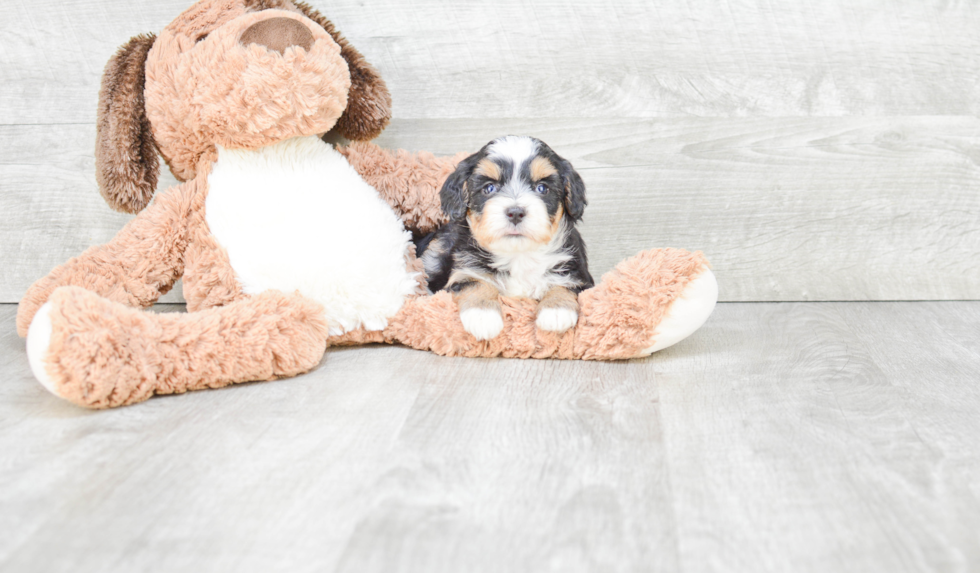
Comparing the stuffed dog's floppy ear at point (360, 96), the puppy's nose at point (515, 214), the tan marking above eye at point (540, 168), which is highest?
the stuffed dog's floppy ear at point (360, 96)

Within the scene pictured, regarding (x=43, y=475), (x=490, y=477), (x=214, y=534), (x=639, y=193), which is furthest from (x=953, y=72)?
(x=43, y=475)

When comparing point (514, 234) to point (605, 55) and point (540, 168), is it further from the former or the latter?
point (605, 55)

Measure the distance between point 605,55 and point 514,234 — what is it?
3.30 ft

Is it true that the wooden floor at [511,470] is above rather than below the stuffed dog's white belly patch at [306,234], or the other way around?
below

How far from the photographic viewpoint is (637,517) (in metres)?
1.33

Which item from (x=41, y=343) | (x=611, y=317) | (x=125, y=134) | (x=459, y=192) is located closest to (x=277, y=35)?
(x=125, y=134)

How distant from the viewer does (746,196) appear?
9.18 ft

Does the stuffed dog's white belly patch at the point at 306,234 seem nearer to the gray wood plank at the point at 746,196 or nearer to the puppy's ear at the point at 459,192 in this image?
the puppy's ear at the point at 459,192

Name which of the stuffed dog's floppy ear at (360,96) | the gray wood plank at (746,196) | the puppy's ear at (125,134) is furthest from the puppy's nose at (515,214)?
the puppy's ear at (125,134)

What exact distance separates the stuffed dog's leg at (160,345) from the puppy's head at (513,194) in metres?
0.48

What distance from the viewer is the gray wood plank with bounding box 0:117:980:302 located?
2756mm

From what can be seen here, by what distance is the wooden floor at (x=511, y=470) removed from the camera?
48.7 inches

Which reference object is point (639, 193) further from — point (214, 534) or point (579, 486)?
point (214, 534)

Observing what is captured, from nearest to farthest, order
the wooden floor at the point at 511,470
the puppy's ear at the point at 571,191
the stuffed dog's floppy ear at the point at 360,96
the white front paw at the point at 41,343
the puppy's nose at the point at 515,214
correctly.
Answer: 1. the wooden floor at the point at 511,470
2. the white front paw at the point at 41,343
3. the puppy's nose at the point at 515,214
4. the puppy's ear at the point at 571,191
5. the stuffed dog's floppy ear at the point at 360,96
